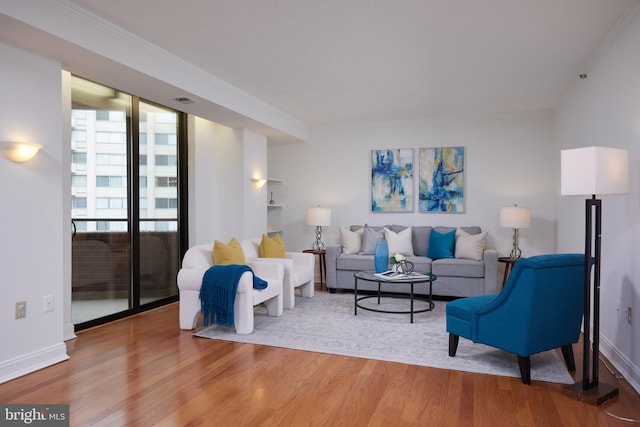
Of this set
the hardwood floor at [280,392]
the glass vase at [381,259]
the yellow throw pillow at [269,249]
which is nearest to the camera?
the hardwood floor at [280,392]

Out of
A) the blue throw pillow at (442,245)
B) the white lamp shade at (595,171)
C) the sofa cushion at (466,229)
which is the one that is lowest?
the blue throw pillow at (442,245)

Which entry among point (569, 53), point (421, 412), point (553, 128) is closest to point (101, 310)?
point (421, 412)

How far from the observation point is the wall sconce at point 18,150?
298 cm

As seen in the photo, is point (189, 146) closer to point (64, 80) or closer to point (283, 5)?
point (64, 80)

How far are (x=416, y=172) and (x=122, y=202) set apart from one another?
4.04 metres

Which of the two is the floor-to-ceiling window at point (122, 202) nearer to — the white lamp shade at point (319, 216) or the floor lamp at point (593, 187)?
the white lamp shade at point (319, 216)

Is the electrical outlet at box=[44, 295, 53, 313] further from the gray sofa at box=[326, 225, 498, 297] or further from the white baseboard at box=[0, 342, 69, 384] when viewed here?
the gray sofa at box=[326, 225, 498, 297]

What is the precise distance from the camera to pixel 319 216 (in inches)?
257

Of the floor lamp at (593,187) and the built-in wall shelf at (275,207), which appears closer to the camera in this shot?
the floor lamp at (593,187)

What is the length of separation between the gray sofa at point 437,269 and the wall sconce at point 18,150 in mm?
3825

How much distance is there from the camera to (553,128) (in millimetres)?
6023

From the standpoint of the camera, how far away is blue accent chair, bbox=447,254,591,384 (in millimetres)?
2836


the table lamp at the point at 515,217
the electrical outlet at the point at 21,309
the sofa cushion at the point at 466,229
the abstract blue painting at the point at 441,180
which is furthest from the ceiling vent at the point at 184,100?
the table lamp at the point at 515,217

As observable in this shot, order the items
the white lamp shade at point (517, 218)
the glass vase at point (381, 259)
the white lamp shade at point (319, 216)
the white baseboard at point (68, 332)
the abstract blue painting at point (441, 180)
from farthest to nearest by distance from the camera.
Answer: the white lamp shade at point (319, 216)
the abstract blue painting at point (441, 180)
the white lamp shade at point (517, 218)
the glass vase at point (381, 259)
the white baseboard at point (68, 332)
